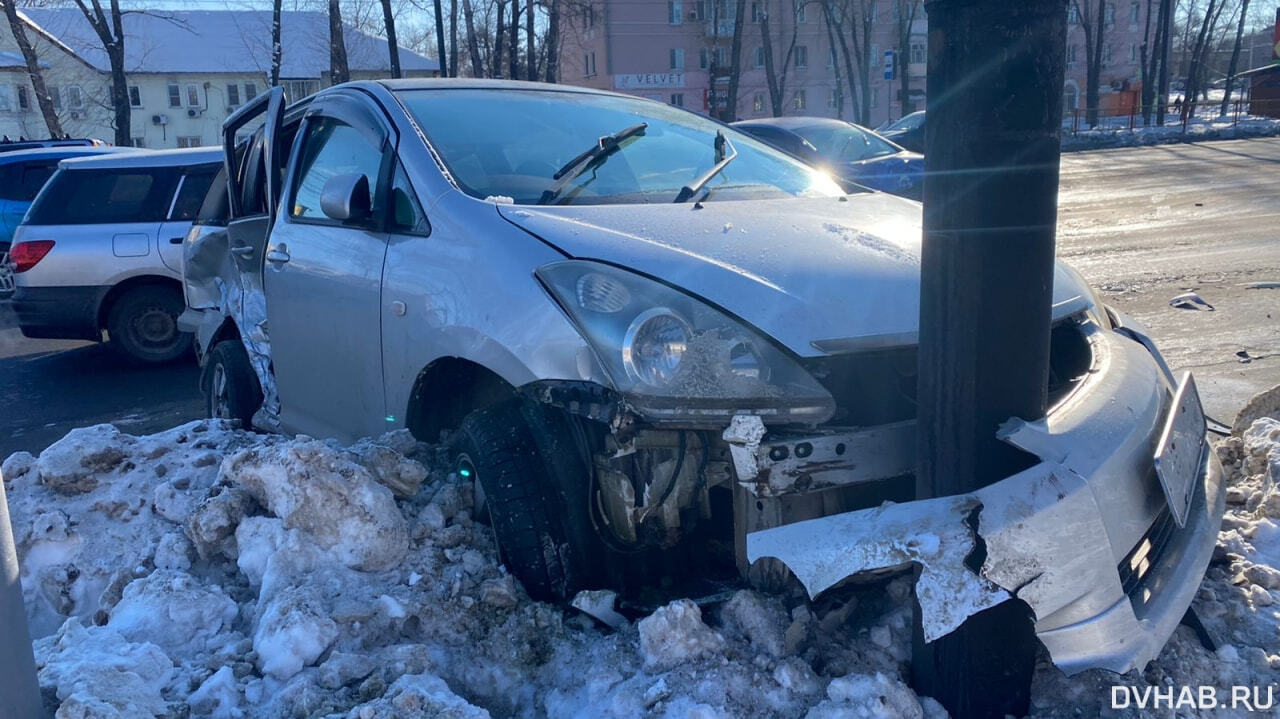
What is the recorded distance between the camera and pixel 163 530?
10.8 feet

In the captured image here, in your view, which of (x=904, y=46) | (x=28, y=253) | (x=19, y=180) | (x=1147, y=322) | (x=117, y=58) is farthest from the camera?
(x=904, y=46)

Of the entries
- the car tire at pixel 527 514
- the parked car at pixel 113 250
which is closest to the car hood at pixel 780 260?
the car tire at pixel 527 514

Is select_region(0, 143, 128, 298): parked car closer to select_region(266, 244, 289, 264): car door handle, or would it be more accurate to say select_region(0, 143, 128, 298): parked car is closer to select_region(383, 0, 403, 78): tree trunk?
select_region(266, 244, 289, 264): car door handle

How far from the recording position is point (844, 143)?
13617mm

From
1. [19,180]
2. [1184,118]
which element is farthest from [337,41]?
[1184,118]

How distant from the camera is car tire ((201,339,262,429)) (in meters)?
5.05

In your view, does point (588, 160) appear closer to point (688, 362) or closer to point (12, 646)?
point (688, 362)

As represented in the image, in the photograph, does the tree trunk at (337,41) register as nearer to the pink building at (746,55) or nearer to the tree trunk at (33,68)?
the tree trunk at (33,68)

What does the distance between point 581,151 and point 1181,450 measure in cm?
218

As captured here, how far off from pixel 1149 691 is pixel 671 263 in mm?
1582

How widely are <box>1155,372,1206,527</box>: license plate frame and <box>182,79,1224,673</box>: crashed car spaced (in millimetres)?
15

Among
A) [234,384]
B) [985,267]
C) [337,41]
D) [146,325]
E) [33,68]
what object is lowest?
[146,325]

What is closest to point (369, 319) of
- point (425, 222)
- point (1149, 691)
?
point (425, 222)

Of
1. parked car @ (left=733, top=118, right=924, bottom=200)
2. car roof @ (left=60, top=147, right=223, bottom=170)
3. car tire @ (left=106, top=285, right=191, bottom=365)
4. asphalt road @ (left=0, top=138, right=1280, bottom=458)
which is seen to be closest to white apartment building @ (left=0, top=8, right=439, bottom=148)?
parked car @ (left=733, top=118, right=924, bottom=200)
